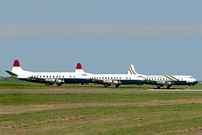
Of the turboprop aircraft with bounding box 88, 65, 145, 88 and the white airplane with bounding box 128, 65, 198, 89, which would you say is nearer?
the white airplane with bounding box 128, 65, 198, 89

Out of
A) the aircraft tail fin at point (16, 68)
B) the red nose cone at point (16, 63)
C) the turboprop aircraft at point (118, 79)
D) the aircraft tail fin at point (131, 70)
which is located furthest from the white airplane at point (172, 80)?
the red nose cone at point (16, 63)

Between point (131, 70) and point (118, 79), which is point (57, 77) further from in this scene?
point (131, 70)

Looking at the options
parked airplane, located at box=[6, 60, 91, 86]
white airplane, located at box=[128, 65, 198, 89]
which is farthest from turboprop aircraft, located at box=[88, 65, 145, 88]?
parked airplane, located at box=[6, 60, 91, 86]

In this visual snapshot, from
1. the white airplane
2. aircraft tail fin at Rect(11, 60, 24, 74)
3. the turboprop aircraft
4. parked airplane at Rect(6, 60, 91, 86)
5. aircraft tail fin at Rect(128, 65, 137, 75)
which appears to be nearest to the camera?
the white airplane

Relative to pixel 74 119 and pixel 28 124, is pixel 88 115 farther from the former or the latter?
pixel 28 124

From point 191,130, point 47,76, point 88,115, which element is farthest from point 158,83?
point 191,130

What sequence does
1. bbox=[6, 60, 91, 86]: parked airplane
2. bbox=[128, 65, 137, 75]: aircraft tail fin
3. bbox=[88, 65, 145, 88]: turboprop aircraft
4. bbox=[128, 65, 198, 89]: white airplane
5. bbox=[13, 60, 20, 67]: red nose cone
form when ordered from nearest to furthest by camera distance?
bbox=[128, 65, 198, 89]: white airplane → bbox=[88, 65, 145, 88]: turboprop aircraft → bbox=[6, 60, 91, 86]: parked airplane → bbox=[13, 60, 20, 67]: red nose cone → bbox=[128, 65, 137, 75]: aircraft tail fin

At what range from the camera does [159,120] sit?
1029 inches

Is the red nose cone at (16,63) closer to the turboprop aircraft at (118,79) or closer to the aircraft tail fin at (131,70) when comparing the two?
the turboprop aircraft at (118,79)

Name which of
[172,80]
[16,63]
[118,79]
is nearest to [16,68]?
[16,63]

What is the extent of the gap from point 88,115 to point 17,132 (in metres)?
8.80

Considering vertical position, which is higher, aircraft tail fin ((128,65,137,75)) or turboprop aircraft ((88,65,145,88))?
aircraft tail fin ((128,65,137,75))

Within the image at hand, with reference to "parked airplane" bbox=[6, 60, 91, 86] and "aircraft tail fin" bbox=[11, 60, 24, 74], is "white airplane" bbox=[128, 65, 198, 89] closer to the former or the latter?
"parked airplane" bbox=[6, 60, 91, 86]

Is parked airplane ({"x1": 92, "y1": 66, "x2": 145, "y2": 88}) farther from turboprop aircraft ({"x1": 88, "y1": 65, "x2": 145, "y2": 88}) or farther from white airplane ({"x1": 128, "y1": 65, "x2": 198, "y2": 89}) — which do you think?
white airplane ({"x1": 128, "y1": 65, "x2": 198, "y2": 89})
